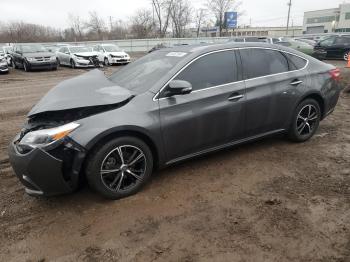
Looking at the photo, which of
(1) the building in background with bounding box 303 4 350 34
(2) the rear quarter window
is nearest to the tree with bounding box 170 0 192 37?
(1) the building in background with bounding box 303 4 350 34

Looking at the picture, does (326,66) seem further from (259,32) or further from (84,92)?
(259,32)

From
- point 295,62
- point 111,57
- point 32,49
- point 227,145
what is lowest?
point 111,57

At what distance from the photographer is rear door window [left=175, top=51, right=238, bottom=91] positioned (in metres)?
3.94

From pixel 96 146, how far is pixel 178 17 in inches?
2457

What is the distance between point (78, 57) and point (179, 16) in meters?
46.0

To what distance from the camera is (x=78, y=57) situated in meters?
19.7

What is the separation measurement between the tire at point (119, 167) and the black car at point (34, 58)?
16.6 metres

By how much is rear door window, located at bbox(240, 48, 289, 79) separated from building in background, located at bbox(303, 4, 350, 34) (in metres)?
85.6

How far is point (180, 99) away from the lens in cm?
377

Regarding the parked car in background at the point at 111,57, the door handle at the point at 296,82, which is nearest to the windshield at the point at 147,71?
the door handle at the point at 296,82

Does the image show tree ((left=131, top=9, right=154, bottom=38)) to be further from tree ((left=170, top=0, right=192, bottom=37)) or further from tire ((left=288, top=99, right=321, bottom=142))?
tire ((left=288, top=99, right=321, bottom=142))

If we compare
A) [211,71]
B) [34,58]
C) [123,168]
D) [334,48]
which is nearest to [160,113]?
[123,168]

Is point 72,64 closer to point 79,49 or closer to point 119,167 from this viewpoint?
point 79,49

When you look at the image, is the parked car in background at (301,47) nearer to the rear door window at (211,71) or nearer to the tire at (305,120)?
the tire at (305,120)
